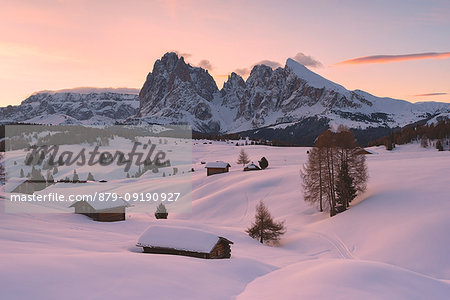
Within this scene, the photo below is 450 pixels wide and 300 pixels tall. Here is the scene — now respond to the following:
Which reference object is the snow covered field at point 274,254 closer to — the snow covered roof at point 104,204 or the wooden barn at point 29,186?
the snow covered roof at point 104,204

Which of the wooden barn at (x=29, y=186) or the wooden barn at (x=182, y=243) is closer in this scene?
the wooden barn at (x=182, y=243)

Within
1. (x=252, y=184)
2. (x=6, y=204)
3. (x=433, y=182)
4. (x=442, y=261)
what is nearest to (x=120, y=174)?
(x=252, y=184)

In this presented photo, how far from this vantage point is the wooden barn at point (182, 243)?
2102 cm

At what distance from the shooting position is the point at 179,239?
21.6m

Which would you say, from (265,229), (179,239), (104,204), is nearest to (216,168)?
(104,204)

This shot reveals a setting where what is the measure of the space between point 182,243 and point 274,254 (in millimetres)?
8988

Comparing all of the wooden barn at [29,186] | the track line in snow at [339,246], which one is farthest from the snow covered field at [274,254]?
the wooden barn at [29,186]

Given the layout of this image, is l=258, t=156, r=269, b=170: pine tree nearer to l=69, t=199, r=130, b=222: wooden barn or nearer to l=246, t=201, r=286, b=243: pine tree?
l=246, t=201, r=286, b=243: pine tree

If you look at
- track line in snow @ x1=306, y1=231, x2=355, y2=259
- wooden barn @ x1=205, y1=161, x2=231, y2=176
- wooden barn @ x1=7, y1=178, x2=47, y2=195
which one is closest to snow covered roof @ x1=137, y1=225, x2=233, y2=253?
track line in snow @ x1=306, y1=231, x2=355, y2=259

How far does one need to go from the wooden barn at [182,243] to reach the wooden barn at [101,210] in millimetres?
15453

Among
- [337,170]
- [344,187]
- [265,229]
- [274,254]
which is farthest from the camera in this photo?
[337,170]

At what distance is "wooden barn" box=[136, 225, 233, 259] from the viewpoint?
69.0 ft

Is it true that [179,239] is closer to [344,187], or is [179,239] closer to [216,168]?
[344,187]

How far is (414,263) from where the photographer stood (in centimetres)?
2325
